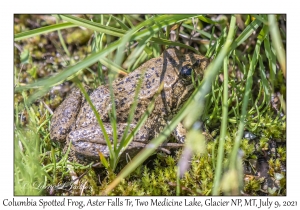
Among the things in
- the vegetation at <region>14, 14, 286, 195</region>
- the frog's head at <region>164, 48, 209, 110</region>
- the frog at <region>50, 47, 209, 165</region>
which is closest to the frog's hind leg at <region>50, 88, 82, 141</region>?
the frog at <region>50, 47, 209, 165</region>

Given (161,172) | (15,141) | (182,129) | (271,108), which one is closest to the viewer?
(15,141)

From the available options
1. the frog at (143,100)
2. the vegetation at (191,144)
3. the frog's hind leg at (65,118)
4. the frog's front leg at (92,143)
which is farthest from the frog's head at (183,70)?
the frog's hind leg at (65,118)

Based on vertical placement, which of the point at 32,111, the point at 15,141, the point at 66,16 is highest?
the point at 66,16

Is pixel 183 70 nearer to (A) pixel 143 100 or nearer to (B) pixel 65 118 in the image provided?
(A) pixel 143 100

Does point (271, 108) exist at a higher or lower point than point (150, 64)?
lower

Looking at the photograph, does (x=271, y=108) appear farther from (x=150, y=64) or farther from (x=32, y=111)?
(x=32, y=111)

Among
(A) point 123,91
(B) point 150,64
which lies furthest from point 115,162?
(B) point 150,64

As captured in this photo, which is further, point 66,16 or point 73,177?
point 73,177

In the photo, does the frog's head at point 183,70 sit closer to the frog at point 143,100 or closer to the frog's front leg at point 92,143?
the frog at point 143,100
